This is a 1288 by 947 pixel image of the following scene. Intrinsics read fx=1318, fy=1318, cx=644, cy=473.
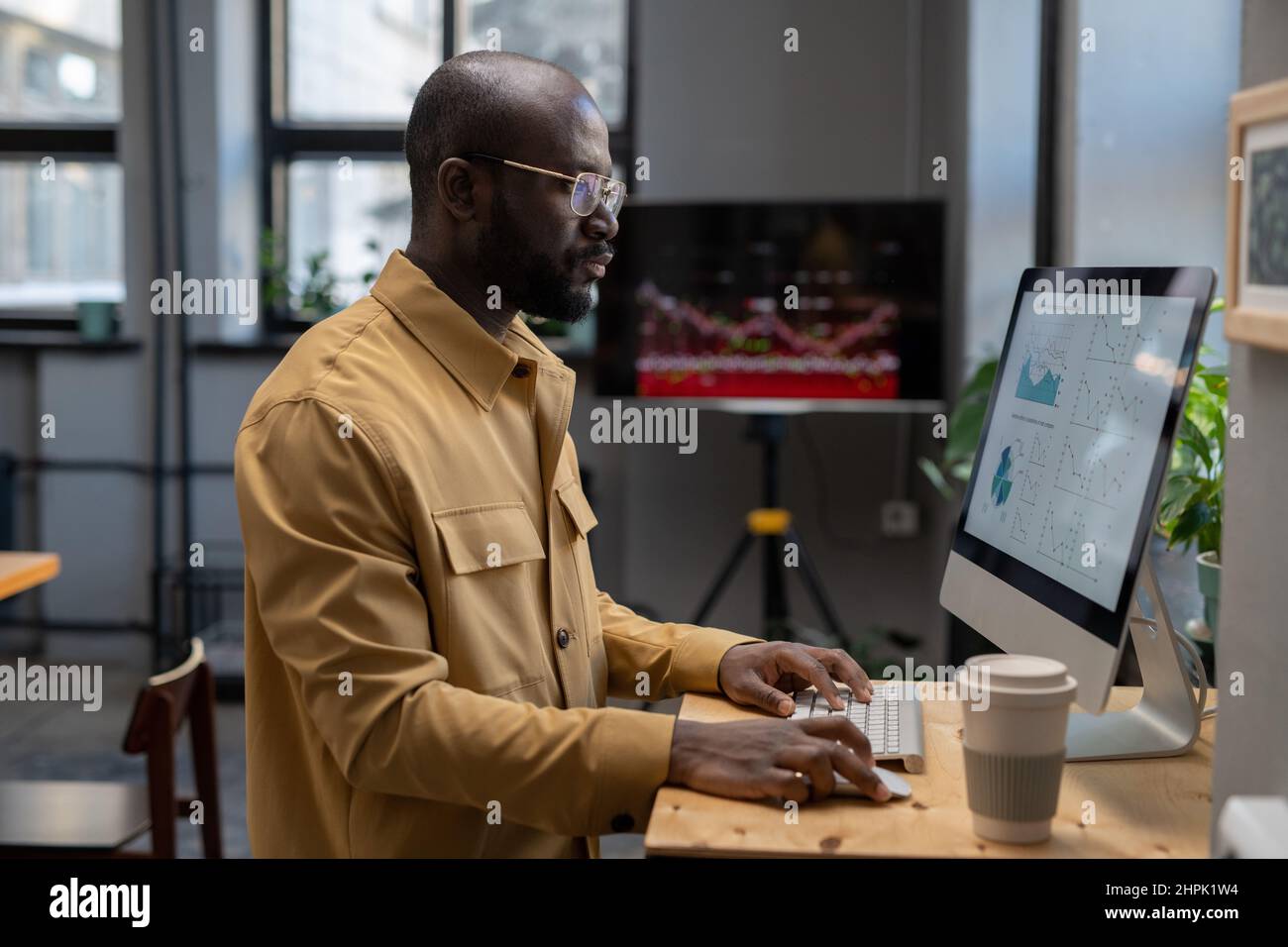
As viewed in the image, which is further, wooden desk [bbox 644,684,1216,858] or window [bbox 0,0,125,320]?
window [bbox 0,0,125,320]

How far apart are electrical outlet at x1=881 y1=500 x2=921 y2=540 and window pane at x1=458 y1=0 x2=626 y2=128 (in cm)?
162

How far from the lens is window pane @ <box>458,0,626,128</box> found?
4551mm

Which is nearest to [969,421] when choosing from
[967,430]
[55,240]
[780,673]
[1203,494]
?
[967,430]

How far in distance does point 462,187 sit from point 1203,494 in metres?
0.92

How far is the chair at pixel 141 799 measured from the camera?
6.70 feet

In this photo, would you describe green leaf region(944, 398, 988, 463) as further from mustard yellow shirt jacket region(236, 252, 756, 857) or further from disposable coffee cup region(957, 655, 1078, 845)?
disposable coffee cup region(957, 655, 1078, 845)

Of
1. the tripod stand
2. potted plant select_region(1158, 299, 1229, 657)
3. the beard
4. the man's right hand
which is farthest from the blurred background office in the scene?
the man's right hand

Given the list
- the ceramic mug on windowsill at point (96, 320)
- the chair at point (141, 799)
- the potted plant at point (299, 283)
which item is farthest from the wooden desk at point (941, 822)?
the ceramic mug on windowsill at point (96, 320)

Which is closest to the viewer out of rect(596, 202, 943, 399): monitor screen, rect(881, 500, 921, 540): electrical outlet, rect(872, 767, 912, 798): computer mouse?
rect(872, 767, 912, 798): computer mouse

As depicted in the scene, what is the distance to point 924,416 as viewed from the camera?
410cm

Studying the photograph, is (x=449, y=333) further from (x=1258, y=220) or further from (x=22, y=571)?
(x=22, y=571)
